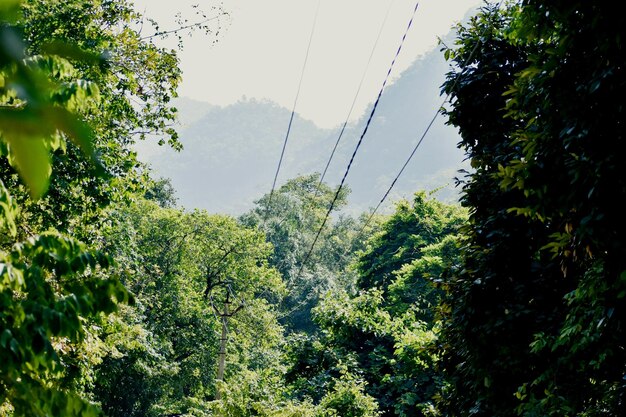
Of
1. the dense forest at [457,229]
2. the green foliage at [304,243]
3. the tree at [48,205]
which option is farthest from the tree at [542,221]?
the green foliage at [304,243]

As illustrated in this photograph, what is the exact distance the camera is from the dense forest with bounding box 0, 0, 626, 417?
91.7 inches

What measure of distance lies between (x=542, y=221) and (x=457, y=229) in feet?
7.83

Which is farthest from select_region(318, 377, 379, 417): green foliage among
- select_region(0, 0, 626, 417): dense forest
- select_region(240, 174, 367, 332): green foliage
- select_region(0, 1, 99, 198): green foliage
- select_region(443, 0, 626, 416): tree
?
select_region(240, 174, 367, 332): green foliage

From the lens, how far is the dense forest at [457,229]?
2.33m

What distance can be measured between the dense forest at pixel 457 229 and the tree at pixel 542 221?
0.06 feet

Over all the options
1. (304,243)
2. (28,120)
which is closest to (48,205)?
(28,120)

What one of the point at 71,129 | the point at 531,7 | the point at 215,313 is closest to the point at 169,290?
the point at 215,313

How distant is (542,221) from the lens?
5.47 m

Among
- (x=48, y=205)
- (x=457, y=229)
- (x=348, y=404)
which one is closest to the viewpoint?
(x=457, y=229)

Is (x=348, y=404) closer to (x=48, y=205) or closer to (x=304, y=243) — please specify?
(x=48, y=205)

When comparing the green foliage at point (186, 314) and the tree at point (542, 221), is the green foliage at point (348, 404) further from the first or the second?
the green foliage at point (186, 314)

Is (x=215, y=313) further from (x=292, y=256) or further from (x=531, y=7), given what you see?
(x=531, y=7)

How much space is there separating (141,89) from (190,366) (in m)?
15.4

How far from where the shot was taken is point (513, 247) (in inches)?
276
